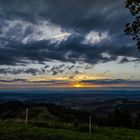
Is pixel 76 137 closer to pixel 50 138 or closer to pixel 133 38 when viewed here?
pixel 50 138

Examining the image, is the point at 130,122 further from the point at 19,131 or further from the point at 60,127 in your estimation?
the point at 19,131

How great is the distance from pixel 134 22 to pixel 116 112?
2845 inches

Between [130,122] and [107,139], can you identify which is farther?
[130,122]

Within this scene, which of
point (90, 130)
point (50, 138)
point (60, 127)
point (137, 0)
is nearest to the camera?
point (137, 0)

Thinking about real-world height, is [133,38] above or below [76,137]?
above

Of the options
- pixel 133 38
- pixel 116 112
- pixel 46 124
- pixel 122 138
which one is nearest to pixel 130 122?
pixel 116 112

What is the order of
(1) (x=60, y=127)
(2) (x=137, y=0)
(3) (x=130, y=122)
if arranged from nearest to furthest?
(2) (x=137, y=0), (1) (x=60, y=127), (3) (x=130, y=122)

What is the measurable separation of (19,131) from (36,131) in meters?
1.61

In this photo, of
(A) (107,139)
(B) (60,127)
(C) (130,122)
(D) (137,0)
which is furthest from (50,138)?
(C) (130,122)

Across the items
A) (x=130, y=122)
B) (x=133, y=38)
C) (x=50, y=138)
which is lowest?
(x=130, y=122)

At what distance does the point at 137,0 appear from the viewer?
22.5m

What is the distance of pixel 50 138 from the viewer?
97.7 feet

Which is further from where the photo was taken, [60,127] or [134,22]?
[60,127]

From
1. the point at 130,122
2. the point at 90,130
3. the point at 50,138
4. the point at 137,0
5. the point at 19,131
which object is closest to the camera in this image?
the point at 137,0
